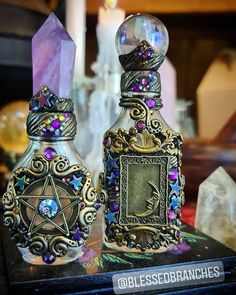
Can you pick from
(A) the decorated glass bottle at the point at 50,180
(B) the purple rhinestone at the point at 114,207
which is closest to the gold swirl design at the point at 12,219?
(A) the decorated glass bottle at the point at 50,180

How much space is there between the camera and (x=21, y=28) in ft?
3.99

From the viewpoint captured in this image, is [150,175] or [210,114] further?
[210,114]

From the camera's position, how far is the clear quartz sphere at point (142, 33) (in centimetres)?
47

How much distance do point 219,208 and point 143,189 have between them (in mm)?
154

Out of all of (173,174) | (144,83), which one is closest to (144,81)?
(144,83)

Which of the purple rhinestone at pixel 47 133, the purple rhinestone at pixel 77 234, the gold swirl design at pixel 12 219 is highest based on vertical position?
the purple rhinestone at pixel 47 133

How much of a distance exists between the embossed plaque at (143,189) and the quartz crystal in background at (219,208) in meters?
0.13

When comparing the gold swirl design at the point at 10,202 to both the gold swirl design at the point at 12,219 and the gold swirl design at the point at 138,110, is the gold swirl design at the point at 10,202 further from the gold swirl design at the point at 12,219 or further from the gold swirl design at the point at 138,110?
the gold swirl design at the point at 138,110

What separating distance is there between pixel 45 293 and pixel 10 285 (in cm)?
3

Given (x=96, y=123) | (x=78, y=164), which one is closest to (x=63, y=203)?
(x=78, y=164)

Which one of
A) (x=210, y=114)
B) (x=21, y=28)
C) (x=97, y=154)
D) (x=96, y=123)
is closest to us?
(x=97, y=154)

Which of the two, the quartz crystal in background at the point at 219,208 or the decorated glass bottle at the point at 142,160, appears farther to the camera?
the quartz crystal in background at the point at 219,208

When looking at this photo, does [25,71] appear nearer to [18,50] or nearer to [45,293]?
[18,50]

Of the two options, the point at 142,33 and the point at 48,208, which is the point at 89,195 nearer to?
the point at 48,208
